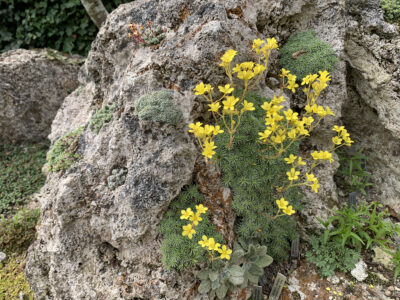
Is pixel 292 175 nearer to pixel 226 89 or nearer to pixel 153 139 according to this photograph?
pixel 226 89

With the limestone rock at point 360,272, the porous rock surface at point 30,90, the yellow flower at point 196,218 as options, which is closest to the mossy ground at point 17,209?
the porous rock surface at point 30,90

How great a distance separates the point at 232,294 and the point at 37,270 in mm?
2691

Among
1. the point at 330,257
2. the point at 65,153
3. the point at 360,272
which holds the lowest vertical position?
the point at 360,272

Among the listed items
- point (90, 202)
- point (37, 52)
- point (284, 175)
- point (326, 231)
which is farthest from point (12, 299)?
point (37, 52)

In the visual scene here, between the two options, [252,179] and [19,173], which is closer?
[252,179]

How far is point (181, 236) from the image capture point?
328cm

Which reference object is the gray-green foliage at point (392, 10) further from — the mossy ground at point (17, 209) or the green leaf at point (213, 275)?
the mossy ground at point (17, 209)

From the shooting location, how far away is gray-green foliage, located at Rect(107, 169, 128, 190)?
364 cm

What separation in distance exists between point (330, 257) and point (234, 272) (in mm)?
1523

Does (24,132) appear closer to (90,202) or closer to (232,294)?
(90,202)

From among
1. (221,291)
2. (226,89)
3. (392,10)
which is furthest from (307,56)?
(221,291)

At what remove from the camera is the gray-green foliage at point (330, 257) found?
380cm

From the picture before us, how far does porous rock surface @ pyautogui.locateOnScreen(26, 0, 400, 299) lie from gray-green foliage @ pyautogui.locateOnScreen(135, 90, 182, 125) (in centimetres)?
10

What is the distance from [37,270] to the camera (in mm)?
4008
